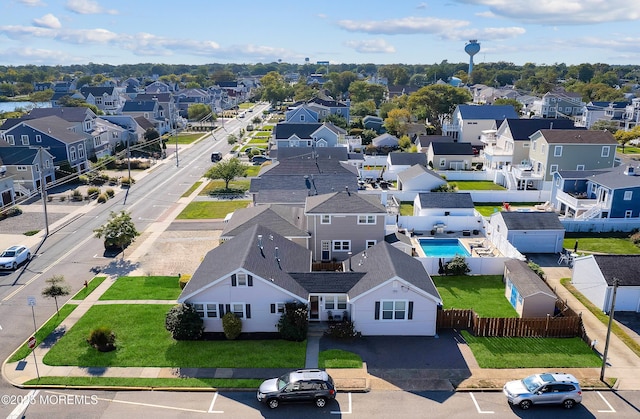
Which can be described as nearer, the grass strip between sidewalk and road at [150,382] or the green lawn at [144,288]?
the grass strip between sidewalk and road at [150,382]

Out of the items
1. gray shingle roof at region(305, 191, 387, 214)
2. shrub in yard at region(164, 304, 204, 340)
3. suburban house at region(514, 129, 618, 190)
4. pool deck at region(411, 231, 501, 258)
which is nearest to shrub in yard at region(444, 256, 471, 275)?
pool deck at region(411, 231, 501, 258)

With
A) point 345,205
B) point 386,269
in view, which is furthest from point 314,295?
point 345,205

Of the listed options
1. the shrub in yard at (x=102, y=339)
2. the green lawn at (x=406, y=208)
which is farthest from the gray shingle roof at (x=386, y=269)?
the green lawn at (x=406, y=208)

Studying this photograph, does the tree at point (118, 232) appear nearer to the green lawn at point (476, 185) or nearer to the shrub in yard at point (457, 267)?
Answer: the shrub in yard at point (457, 267)

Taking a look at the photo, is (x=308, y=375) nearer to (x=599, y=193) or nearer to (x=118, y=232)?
(x=118, y=232)

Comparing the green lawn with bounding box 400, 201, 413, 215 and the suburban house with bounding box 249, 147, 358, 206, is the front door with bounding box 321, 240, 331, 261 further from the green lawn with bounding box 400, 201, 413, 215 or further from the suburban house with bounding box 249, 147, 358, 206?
the green lawn with bounding box 400, 201, 413, 215
